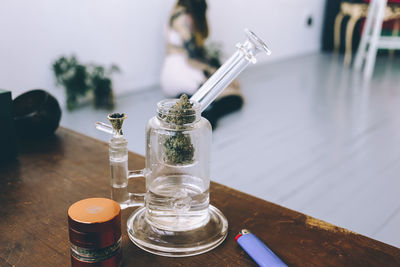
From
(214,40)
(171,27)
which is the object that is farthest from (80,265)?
(214,40)

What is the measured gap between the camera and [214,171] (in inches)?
69.0

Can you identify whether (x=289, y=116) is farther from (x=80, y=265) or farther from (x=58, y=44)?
(x=80, y=265)

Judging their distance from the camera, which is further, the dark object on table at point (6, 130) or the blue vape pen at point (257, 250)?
the dark object on table at point (6, 130)

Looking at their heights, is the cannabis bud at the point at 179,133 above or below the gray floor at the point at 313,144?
above

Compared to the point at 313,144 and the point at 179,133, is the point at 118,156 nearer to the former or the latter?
the point at 179,133

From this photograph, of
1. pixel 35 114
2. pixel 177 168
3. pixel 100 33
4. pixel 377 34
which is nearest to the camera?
pixel 177 168

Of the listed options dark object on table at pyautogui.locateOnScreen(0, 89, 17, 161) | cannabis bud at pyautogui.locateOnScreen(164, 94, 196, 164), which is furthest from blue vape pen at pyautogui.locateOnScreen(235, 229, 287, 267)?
dark object on table at pyautogui.locateOnScreen(0, 89, 17, 161)

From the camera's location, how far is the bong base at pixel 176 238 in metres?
0.58

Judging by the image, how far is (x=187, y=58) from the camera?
8.63ft

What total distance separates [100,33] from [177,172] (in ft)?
7.25

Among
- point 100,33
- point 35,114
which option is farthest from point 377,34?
point 35,114

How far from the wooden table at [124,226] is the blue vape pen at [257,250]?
0.05 feet

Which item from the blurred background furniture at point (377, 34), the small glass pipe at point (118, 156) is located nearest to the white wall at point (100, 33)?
the blurred background furniture at point (377, 34)

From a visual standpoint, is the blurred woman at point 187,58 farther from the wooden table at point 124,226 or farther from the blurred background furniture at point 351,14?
the blurred background furniture at point 351,14
